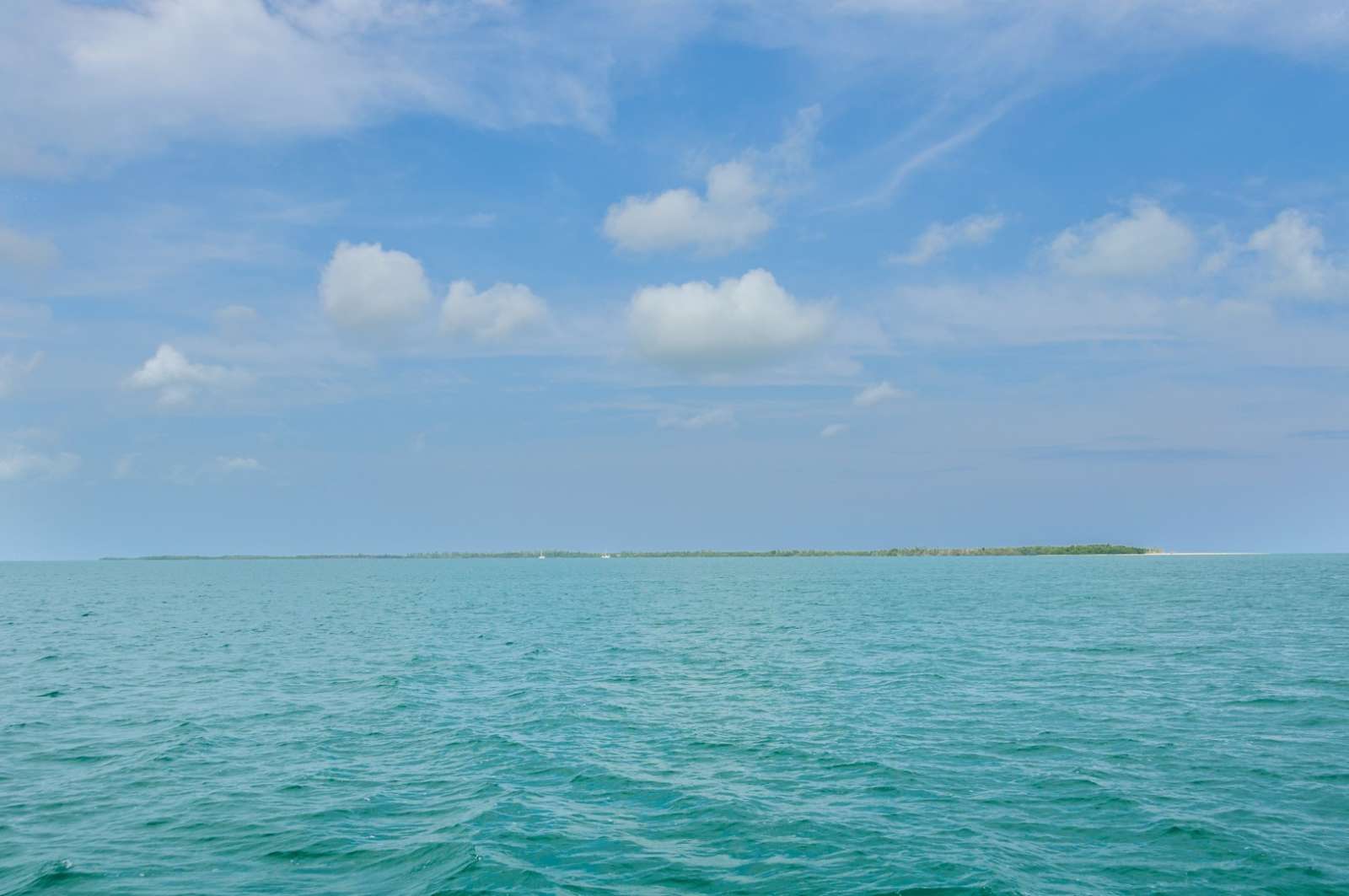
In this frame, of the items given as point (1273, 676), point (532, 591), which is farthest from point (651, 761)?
point (532, 591)

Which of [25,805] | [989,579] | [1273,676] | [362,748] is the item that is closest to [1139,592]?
[989,579]

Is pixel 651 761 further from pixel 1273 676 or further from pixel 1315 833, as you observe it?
pixel 1273 676

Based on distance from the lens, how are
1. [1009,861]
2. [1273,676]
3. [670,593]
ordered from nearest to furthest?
[1009,861] → [1273,676] → [670,593]

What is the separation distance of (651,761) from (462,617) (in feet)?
207

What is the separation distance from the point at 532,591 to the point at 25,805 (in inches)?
4634

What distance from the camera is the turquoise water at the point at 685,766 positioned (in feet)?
61.0

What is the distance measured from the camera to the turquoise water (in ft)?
61.0

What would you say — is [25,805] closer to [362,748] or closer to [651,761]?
[362,748]

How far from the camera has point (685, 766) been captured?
26.6 m

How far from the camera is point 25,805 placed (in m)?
23.1

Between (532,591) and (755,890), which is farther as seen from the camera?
(532,591)

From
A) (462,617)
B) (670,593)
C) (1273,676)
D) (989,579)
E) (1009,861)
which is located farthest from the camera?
(989,579)

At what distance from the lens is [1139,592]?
110m

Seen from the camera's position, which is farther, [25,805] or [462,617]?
[462,617]
